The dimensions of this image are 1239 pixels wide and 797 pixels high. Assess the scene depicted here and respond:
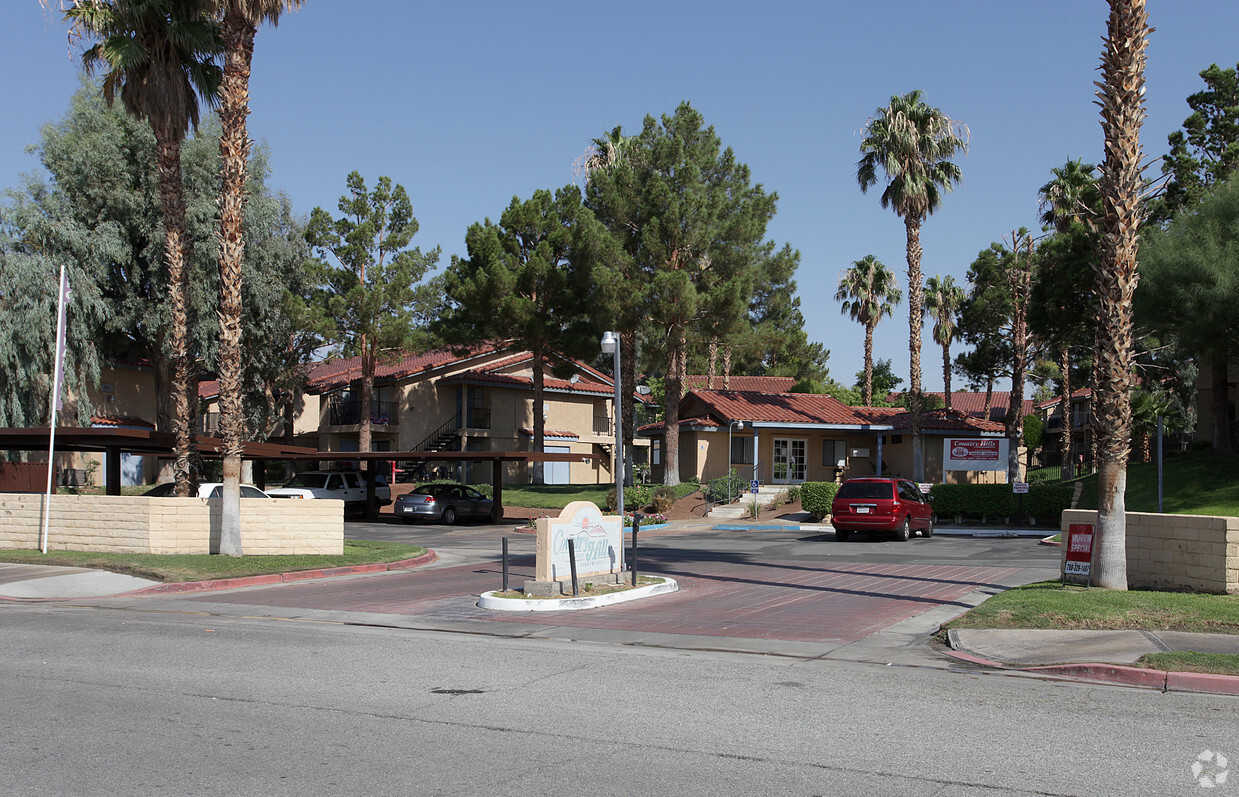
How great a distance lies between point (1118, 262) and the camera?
12.9 meters

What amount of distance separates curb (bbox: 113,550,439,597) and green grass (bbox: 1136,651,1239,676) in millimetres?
13757

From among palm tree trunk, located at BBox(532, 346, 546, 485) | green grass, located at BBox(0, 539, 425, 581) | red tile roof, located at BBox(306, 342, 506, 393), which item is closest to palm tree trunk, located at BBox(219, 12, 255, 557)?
green grass, located at BBox(0, 539, 425, 581)

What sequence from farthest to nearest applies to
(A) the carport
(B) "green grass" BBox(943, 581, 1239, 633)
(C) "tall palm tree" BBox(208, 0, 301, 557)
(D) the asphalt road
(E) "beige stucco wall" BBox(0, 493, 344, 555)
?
1. (A) the carport
2. (E) "beige stucco wall" BBox(0, 493, 344, 555)
3. (C) "tall palm tree" BBox(208, 0, 301, 557)
4. (B) "green grass" BBox(943, 581, 1239, 633)
5. (D) the asphalt road

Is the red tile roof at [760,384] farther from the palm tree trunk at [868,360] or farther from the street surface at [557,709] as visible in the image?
the street surface at [557,709]

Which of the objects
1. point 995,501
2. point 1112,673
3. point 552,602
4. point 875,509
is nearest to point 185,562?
point 552,602

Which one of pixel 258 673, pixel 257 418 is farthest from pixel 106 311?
pixel 258 673

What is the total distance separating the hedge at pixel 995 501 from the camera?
2923 centimetres

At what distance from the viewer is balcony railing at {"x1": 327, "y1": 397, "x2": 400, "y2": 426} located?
150 feet

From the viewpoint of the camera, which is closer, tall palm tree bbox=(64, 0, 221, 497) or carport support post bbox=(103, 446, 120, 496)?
tall palm tree bbox=(64, 0, 221, 497)

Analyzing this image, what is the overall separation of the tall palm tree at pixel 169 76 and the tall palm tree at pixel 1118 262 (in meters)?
18.6

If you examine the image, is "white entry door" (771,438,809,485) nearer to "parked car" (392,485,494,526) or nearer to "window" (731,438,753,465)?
"window" (731,438,753,465)

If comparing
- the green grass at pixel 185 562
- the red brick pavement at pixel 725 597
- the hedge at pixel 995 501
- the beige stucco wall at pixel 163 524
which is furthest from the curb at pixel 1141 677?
the hedge at pixel 995 501

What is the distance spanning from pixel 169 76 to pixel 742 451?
26.3 meters

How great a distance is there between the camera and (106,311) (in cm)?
3375
